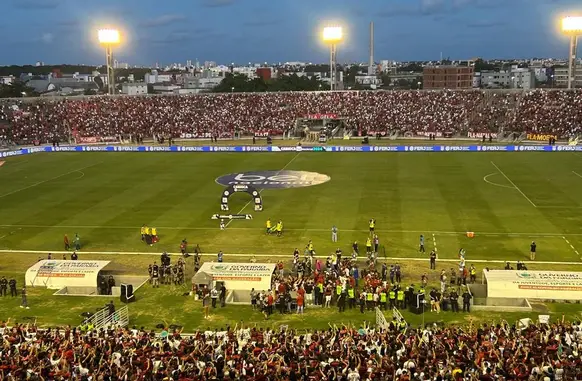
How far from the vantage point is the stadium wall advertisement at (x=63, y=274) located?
104 feet

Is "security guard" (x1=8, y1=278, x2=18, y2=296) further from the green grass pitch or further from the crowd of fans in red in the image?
the crowd of fans in red

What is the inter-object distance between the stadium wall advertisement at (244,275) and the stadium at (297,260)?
3.2 inches

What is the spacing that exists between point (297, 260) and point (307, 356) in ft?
51.4

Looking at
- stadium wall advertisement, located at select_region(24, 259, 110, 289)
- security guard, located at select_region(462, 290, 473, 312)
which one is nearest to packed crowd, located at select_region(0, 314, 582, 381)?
security guard, located at select_region(462, 290, 473, 312)

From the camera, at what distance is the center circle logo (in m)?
57.4

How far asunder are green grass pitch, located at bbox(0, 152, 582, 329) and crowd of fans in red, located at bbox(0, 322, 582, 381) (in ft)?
22.9

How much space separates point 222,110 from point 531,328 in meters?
87.7

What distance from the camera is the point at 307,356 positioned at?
60.9 ft

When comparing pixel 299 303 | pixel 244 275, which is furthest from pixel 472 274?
pixel 244 275

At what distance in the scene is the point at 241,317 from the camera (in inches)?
1110

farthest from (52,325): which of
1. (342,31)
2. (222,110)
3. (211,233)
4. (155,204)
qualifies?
(342,31)

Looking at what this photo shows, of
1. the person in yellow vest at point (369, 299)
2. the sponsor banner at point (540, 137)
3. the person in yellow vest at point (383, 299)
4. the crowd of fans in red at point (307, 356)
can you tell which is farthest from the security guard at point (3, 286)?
the sponsor banner at point (540, 137)

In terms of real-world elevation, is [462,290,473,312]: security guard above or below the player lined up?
below

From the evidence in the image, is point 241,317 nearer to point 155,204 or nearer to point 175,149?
point 155,204
